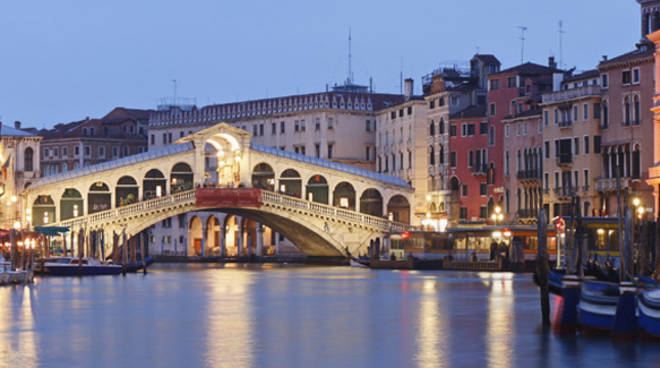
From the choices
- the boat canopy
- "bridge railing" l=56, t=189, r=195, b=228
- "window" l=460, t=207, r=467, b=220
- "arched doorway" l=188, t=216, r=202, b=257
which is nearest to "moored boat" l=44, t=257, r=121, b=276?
the boat canopy

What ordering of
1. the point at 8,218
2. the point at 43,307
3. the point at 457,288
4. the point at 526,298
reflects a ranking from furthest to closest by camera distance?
1. the point at 8,218
2. the point at 457,288
3. the point at 526,298
4. the point at 43,307

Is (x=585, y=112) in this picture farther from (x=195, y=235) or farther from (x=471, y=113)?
(x=195, y=235)

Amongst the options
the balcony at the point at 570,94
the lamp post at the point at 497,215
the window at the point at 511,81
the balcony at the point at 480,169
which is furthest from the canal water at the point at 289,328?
the balcony at the point at 480,169

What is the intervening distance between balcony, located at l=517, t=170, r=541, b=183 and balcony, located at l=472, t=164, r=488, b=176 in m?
4.26

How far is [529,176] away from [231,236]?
27675 mm

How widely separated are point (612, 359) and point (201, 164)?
1939 inches

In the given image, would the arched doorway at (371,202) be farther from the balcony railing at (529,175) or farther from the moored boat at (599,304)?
the moored boat at (599,304)

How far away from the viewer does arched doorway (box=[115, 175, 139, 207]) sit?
72.9m

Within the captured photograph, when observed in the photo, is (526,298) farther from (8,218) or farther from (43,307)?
(8,218)

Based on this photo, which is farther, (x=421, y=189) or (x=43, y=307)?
(x=421, y=189)

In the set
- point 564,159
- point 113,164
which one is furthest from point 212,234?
point 564,159

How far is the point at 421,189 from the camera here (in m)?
80.2

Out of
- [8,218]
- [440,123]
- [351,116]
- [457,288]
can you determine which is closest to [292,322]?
[457,288]

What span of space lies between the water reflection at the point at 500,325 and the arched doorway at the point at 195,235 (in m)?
44.3
